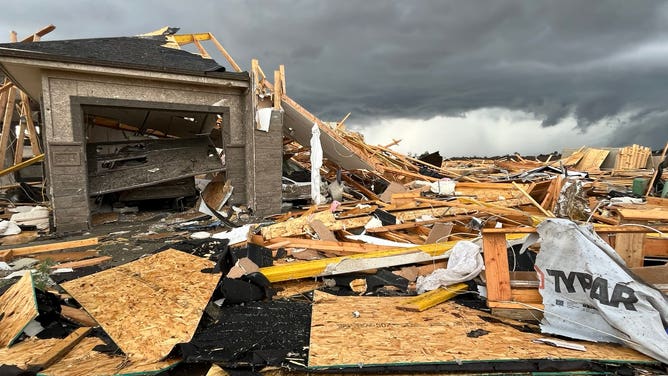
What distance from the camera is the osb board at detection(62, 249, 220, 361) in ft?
12.7

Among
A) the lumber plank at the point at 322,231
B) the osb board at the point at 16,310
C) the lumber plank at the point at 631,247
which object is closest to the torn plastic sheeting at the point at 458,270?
the lumber plank at the point at 631,247

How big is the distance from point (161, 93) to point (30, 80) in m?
3.80

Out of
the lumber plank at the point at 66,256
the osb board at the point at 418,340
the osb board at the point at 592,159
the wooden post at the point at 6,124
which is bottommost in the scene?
the osb board at the point at 418,340

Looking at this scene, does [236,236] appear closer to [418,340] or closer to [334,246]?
[334,246]

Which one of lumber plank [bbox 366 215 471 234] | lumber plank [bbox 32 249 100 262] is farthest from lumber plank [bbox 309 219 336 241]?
lumber plank [bbox 32 249 100 262]

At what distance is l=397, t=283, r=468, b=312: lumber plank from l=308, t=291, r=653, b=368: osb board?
0.26 ft

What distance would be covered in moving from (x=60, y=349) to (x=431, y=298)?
14.2 feet

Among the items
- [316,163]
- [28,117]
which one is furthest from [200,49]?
[28,117]

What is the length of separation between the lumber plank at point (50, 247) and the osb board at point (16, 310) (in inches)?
150

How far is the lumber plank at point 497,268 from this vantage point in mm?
4434

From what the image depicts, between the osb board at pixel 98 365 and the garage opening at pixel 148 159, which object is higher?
the garage opening at pixel 148 159

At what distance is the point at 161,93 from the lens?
1057 cm

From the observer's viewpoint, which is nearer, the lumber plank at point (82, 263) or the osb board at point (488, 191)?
the lumber plank at point (82, 263)

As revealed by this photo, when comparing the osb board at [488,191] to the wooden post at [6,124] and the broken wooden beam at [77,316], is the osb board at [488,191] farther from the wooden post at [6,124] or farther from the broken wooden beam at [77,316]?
the wooden post at [6,124]
